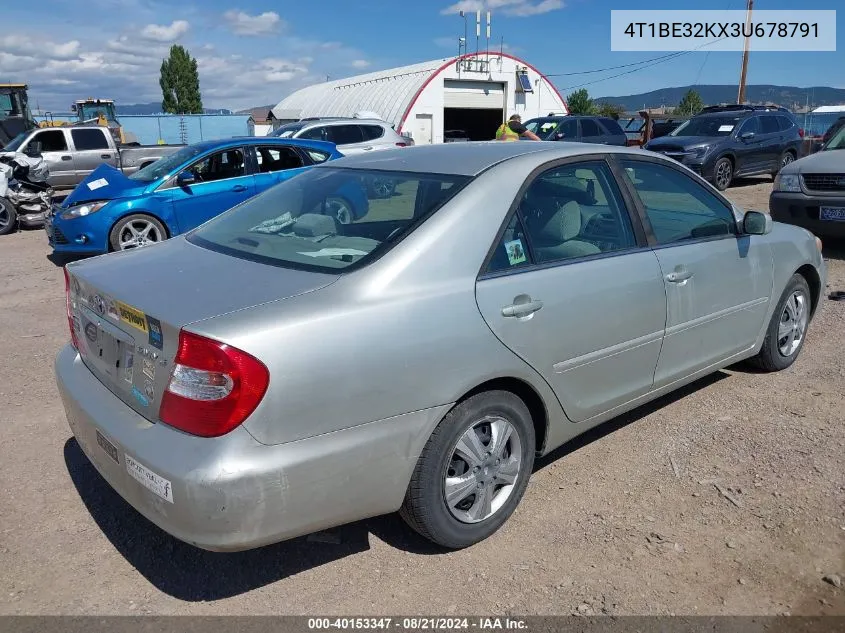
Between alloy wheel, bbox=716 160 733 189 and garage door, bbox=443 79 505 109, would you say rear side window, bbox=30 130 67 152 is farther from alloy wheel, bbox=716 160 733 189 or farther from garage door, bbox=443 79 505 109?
garage door, bbox=443 79 505 109

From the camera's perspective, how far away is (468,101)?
3384 centimetres

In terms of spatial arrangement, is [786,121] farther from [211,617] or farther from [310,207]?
[211,617]

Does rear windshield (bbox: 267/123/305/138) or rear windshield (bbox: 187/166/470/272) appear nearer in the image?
rear windshield (bbox: 187/166/470/272)

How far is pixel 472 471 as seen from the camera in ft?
9.53

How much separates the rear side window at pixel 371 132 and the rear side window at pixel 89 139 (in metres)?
7.07

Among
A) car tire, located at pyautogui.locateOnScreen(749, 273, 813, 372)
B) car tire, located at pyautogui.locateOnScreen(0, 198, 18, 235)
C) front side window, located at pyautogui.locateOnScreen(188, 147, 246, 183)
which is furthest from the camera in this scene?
car tire, located at pyautogui.locateOnScreen(0, 198, 18, 235)

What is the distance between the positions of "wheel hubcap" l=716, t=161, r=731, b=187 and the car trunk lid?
1446 centimetres

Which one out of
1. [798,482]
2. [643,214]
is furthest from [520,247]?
[798,482]

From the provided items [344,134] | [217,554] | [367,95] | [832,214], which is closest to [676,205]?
[217,554]

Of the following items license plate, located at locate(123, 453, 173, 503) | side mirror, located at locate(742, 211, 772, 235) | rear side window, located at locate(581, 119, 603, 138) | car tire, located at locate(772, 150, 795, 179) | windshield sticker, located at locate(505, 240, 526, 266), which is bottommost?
license plate, located at locate(123, 453, 173, 503)

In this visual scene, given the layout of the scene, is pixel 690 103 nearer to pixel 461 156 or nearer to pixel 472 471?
pixel 461 156

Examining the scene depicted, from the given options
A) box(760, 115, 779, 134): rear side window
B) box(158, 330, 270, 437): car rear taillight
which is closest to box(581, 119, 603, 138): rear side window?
box(760, 115, 779, 134): rear side window

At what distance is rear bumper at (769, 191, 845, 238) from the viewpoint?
8195mm

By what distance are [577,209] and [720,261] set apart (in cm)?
101
